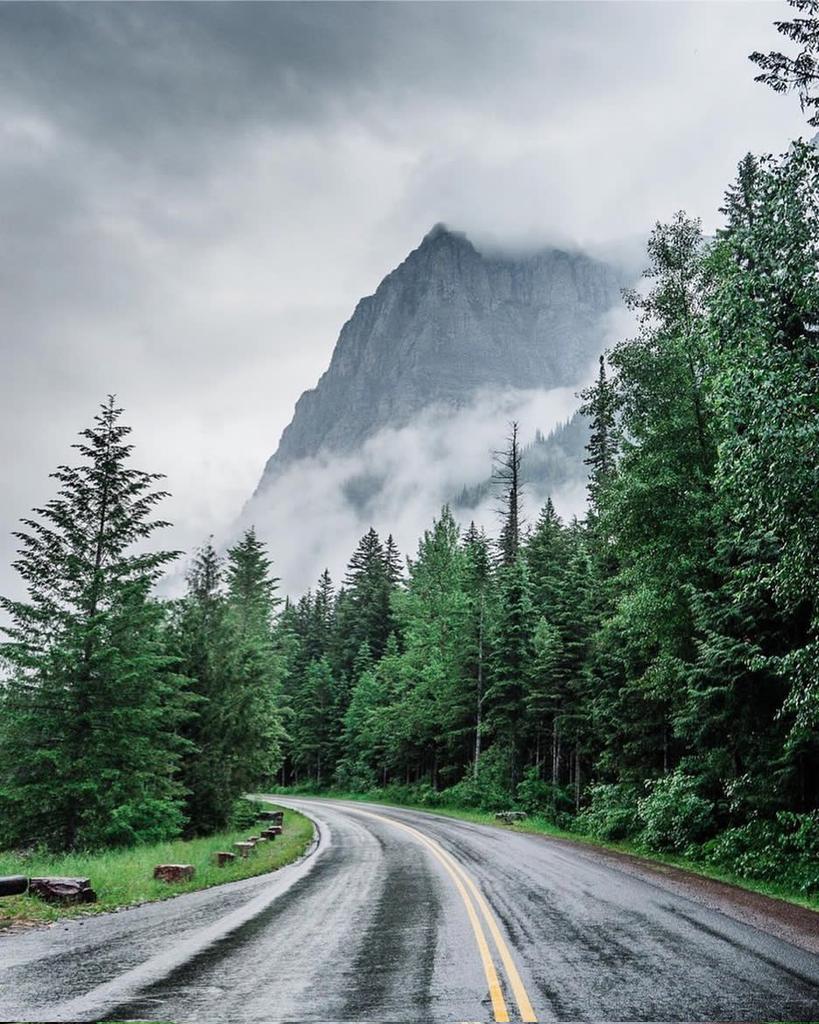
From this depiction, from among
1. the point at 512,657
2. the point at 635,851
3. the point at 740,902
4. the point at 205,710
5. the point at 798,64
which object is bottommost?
the point at 635,851

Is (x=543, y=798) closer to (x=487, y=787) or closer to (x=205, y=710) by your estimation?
(x=487, y=787)

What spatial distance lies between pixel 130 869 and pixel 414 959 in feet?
28.5

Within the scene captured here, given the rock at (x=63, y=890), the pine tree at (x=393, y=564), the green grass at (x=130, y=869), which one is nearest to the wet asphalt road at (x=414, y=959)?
the green grass at (x=130, y=869)

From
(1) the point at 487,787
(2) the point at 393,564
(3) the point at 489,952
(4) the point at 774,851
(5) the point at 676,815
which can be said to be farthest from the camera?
(2) the point at 393,564

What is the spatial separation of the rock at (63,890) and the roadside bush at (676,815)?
13580mm

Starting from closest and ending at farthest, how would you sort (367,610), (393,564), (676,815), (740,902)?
1. (740,902)
2. (676,815)
3. (367,610)
4. (393,564)

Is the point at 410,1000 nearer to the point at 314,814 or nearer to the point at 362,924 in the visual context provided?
the point at 362,924

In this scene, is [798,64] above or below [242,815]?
above

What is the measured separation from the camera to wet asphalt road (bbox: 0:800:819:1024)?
19.7ft

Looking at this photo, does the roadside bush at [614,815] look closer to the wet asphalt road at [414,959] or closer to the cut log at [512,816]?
the cut log at [512,816]

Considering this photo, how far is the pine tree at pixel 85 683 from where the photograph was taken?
1738cm

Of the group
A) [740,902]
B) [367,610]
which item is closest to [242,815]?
[740,902]

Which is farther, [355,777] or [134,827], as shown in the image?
[355,777]

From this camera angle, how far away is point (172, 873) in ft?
43.6
